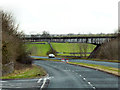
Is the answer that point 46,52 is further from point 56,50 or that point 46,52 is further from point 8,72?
point 8,72

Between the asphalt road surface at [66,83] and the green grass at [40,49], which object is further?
the green grass at [40,49]

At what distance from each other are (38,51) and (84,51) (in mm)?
31747

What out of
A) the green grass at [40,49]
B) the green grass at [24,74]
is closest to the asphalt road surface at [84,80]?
the green grass at [24,74]

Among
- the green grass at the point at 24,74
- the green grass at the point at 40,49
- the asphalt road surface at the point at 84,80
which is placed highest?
the asphalt road surface at the point at 84,80

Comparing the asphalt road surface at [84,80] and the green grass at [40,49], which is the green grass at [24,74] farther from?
the green grass at [40,49]

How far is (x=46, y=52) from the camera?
99438 mm

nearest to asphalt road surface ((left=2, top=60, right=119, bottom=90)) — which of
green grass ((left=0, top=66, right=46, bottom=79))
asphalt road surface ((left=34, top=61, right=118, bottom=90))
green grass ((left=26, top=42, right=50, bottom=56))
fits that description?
asphalt road surface ((left=34, top=61, right=118, bottom=90))

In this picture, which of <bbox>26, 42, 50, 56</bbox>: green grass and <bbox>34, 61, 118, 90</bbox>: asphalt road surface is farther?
<bbox>26, 42, 50, 56</bbox>: green grass

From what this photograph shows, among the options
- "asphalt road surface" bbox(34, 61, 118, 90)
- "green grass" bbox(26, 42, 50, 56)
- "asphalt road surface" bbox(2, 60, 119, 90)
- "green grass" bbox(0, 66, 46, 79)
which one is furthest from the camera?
"green grass" bbox(26, 42, 50, 56)

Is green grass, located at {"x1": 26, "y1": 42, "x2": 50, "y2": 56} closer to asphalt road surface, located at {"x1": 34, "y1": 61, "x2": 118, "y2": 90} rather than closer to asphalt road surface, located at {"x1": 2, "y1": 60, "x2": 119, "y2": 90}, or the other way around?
asphalt road surface, located at {"x1": 34, "y1": 61, "x2": 118, "y2": 90}

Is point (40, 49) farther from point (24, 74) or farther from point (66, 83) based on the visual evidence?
point (66, 83)

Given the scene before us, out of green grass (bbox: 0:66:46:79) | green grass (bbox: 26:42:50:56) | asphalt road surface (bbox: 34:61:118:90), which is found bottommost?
green grass (bbox: 26:42:50:56)

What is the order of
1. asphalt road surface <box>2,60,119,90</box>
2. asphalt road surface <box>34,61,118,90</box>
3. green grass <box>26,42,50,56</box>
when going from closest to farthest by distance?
asphalt road surface <box>2,60,119,90</box>
asphalt road surface <box>34,61,118,90</box>
green grass <box>26,42,50,56</box>

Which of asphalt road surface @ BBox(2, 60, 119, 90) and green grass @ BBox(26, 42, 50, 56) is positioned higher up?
asphalt road surface @ BBox(2, 60, 119, 90)
